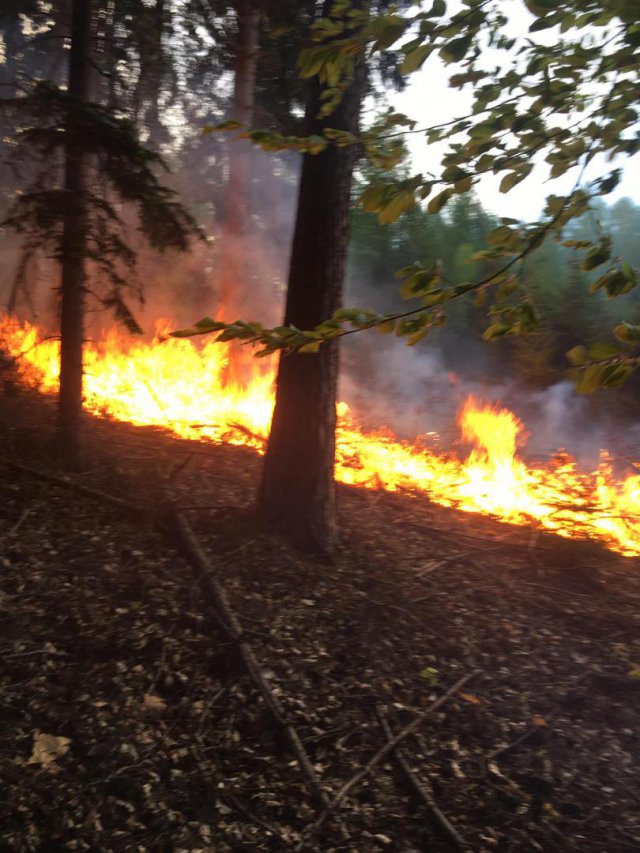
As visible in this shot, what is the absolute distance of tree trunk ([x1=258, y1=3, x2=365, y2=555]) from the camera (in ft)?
17.7

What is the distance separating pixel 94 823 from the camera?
3.27m

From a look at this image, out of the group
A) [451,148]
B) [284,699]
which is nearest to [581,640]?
[284,699]

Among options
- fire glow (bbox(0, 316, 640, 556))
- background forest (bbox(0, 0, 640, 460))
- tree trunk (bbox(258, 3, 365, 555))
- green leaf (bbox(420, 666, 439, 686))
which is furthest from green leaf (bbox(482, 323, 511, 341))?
background forest (bbox(0, 0, 640, 460))

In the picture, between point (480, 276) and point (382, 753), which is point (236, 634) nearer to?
point (382, 753)

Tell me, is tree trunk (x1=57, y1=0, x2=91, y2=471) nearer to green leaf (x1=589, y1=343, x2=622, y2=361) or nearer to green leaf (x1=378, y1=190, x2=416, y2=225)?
green leaf (x1=378, y1=190, x2=416, y2=225)

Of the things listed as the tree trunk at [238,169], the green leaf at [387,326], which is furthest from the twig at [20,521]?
the tree trunk at [238,169]

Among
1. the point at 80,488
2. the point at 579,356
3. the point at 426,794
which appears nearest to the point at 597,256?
the point at 579,356

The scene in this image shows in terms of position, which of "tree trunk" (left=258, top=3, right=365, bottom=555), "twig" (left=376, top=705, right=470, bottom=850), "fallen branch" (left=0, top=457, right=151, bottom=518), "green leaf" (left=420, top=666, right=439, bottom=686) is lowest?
"twig" (left=376, top=705, right=470, bottom=850)

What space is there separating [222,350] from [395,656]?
7651 millimetres

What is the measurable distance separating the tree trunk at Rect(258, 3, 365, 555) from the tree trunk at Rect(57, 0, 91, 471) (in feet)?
6.30

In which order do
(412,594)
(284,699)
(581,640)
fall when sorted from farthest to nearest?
(412,594) < (581,640) < (284,699)

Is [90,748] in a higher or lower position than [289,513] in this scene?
lower

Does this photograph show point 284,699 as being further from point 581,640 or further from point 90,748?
point 581,640

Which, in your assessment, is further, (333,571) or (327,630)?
(333,571)
